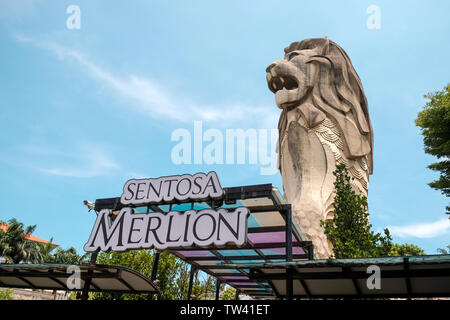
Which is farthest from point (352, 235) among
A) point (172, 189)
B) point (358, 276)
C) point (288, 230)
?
point (358, 276)

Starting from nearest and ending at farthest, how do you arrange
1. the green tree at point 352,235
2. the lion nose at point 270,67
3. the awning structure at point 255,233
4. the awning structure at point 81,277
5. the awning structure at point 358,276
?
the awning structure at point 358,276
the awning structure at point 81,277
the awning structure at point 255,233
the green tree at point 352,235
the lion nose at point 270,67

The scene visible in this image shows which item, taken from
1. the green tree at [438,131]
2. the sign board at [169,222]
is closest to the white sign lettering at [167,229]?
the sign board at [169,222]

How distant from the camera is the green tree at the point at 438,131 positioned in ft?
61.8

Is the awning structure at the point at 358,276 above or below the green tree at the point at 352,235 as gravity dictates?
below

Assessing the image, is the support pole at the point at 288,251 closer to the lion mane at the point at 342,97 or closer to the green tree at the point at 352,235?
the green tree at the point at 352,235

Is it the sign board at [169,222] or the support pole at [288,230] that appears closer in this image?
the support pole at [288,230]

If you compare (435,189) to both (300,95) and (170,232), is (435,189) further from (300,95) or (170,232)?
(170,232)

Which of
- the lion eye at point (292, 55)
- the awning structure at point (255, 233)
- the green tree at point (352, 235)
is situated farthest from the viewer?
the lion eye at point (292, 55)

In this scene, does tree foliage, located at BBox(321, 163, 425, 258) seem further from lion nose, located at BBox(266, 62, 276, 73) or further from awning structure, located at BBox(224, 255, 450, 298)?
lion nose, located at BBox(266, 62, 276, 73)

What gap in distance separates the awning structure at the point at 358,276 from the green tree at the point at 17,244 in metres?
50.7

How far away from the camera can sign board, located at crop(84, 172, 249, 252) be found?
28.7 ft

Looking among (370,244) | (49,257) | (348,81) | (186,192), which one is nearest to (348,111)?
(348,81)

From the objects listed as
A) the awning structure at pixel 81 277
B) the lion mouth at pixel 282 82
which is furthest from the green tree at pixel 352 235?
the lion mouth at pixel 282 82

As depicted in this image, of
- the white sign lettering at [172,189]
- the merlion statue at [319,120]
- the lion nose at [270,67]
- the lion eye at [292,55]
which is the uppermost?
the lion eye at [292,55]
